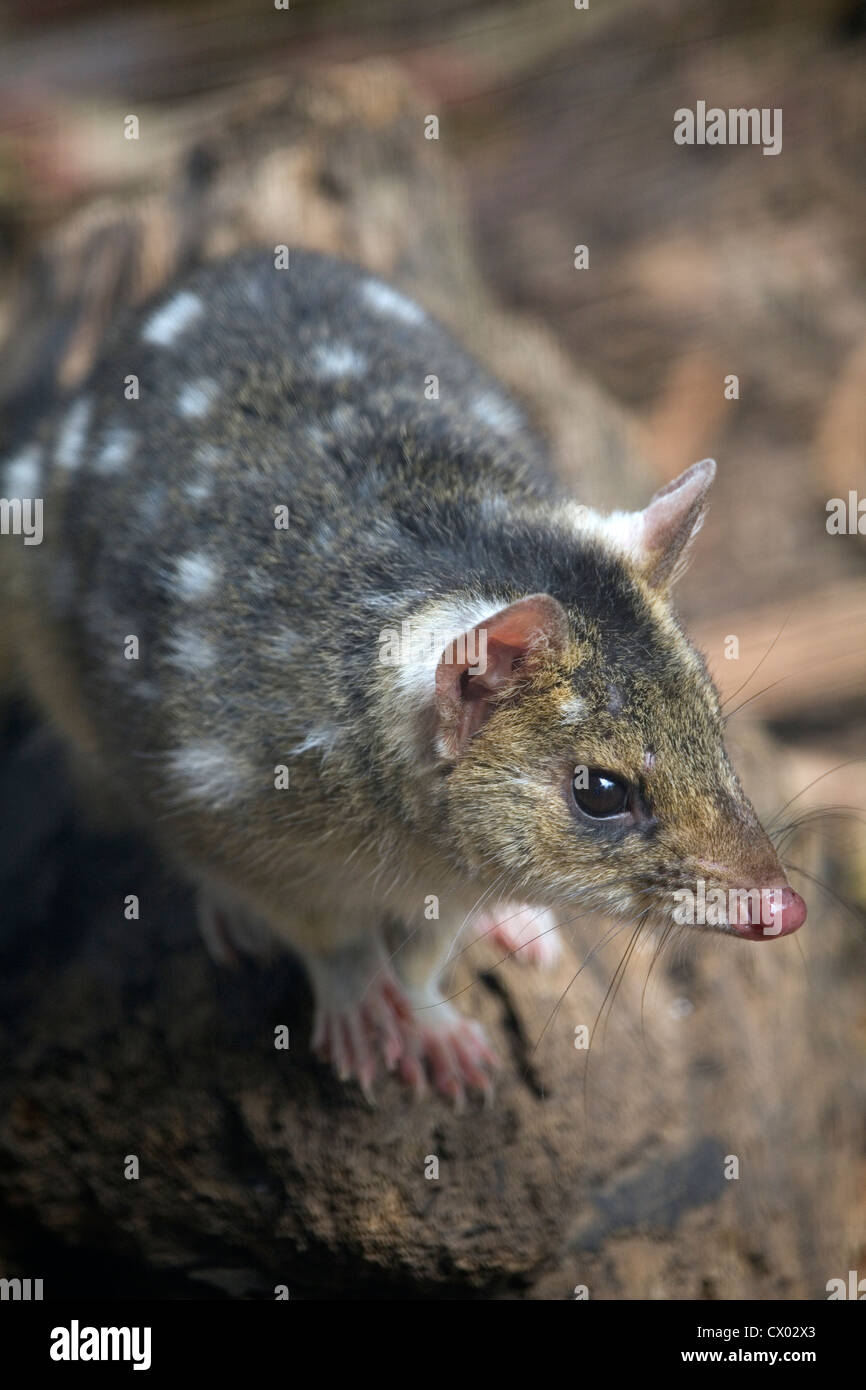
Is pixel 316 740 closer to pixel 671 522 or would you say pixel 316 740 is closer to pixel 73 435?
pixel 671 522

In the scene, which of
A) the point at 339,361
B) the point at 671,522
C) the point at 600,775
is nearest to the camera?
the point at 600,775

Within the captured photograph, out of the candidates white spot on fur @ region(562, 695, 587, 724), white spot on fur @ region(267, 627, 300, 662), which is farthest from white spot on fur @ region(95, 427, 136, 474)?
white spot on fur @ region(562, 695, 587, 724)

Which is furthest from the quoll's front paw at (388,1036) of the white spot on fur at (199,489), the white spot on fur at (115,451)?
the white spot on fur at (115,451)

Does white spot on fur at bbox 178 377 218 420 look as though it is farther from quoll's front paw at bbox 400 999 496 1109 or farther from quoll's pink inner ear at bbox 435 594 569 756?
quoll's front paw at bbox 400 999 496 1109

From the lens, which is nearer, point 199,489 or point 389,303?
point 199,489

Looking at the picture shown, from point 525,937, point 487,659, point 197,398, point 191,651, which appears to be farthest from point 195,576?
point 525,937

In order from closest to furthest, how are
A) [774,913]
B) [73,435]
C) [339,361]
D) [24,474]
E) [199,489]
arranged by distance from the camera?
[774,913], [199,489], [339,361], [73,435], [24,474]
